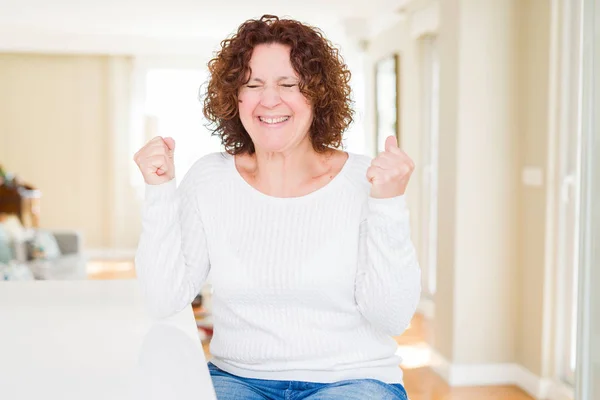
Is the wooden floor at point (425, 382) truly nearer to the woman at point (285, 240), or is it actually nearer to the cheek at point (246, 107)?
the woman at point (285, 240)

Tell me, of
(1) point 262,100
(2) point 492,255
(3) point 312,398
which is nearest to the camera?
(3) point 312,398

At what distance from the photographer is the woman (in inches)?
56.1

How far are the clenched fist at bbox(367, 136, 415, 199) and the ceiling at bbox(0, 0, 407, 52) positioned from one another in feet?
15.8

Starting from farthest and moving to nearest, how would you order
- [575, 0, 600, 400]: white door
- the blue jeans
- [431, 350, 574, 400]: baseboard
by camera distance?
1. [431, 350, 574, 400]: baseboard
2. [575, 0, 600, 400]: white door
3. the blue jeans

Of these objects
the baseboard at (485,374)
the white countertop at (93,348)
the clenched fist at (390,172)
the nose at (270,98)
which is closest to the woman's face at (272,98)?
the nose at (270,98)

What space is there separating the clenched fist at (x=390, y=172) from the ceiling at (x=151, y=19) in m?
4.82

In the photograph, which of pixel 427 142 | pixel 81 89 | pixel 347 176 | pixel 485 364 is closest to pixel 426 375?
pixel 485 364

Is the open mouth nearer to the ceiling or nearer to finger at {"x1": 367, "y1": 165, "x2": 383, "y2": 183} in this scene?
finger at {"x1": 367, "y1": 165, "x2": 383, "y2": 183}

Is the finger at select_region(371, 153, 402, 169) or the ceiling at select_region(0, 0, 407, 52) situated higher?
the ceiling at select_region(0, 0, 407, 52)

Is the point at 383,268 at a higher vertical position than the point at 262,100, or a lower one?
lower

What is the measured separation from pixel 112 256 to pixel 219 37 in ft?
9.11

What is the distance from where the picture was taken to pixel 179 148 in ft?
30.6

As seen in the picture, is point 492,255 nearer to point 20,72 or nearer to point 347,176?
point 347,176

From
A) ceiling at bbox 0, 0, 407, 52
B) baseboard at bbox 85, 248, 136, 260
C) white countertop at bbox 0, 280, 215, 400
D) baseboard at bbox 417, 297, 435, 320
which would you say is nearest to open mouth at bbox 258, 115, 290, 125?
white countertop at bbox 0, 280, 215, 400
